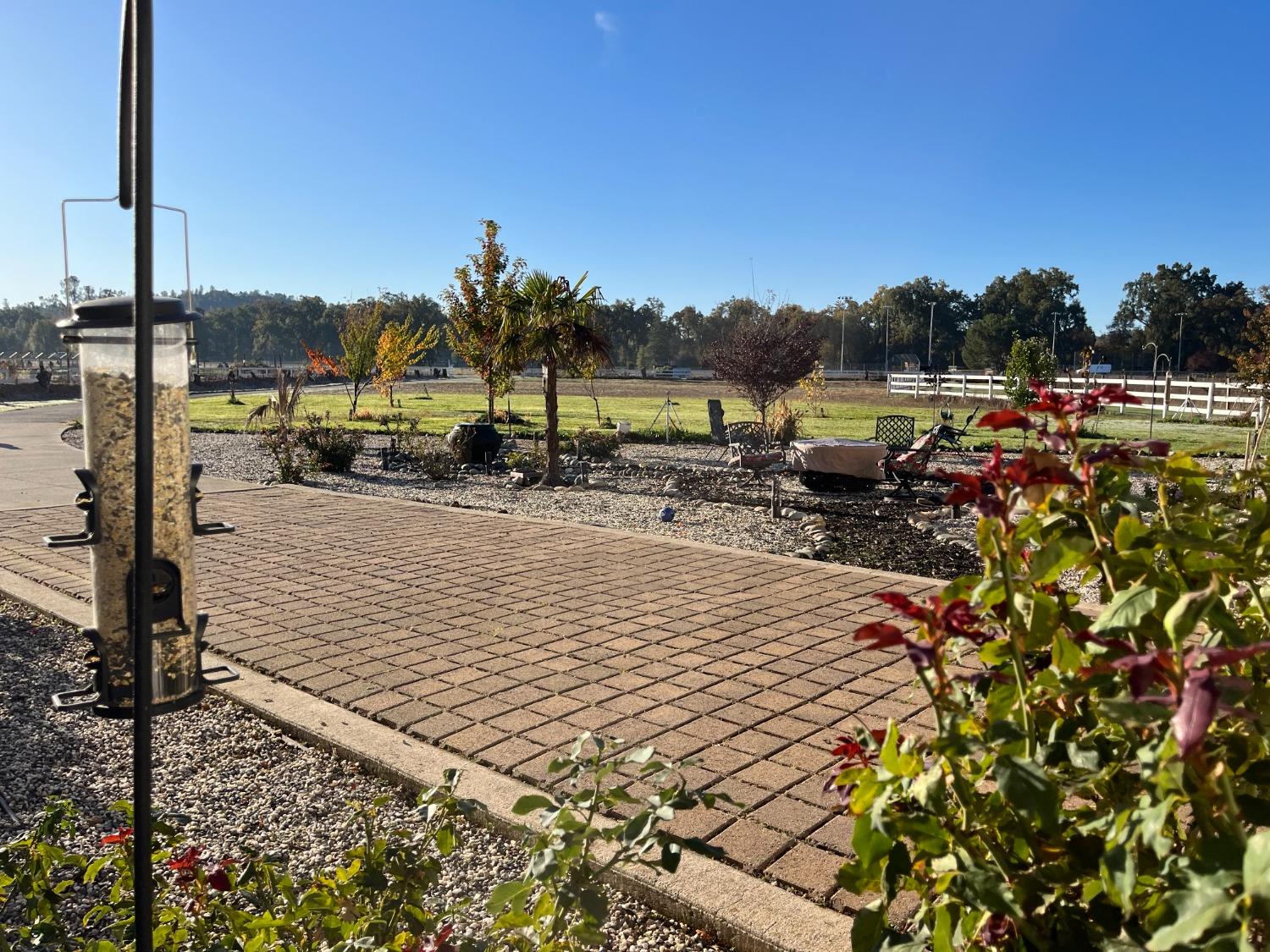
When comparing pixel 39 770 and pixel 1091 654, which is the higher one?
pixel 1091 654

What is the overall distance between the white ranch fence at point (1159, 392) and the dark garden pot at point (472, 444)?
1287 cm

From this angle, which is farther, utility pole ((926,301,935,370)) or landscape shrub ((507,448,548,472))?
utility pole ((926,301,935,370))

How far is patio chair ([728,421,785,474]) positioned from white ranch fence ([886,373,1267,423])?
25.6 ft

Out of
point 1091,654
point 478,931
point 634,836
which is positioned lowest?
point 478,931

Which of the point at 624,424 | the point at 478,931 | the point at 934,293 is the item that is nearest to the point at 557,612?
the point at 478,931

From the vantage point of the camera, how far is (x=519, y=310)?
13.4 m

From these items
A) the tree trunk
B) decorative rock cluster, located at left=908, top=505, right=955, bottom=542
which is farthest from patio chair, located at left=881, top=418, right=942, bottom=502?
the tree trunk

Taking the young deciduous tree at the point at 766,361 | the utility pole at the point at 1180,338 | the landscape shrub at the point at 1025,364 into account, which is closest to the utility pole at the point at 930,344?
the utility pole at the point at 1180,338

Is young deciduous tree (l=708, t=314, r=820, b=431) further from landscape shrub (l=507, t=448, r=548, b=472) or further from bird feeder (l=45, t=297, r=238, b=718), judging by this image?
bird feeder (l=45, t=297, r=238, b=718)

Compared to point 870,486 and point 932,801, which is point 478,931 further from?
point 870,486

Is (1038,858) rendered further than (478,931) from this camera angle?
No

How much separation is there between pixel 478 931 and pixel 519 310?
1132 cm

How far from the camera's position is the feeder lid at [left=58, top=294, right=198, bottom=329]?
204 cm

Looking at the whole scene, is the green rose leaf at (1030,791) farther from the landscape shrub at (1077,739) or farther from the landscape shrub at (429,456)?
the landscape shrub at (429,456)
